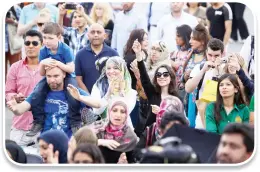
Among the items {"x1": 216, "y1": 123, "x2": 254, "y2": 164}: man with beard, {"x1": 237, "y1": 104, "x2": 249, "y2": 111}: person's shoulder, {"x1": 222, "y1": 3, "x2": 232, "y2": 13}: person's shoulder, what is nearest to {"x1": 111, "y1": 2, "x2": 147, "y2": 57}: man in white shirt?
{"x1": 222, "y1": 3, "x2": 232, "y2": 13}: person's shoulder

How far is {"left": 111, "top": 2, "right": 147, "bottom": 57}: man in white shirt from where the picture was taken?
7.72 meters

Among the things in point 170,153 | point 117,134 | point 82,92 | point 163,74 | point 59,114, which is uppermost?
point 163,74

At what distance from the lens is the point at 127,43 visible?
25.5 feet

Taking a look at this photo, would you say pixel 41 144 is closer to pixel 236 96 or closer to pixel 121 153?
pixel 121 153

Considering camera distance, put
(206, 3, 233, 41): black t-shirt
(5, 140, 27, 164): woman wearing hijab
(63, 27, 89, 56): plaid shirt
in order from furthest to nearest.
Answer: (63, 27, 89, 56): plaid shirt, (206, 3, 233, 41): black t-shirt, (5, 140, 27, 164): woman wearing hijab

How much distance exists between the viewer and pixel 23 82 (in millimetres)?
7785

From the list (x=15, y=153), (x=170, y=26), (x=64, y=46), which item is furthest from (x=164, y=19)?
(x=15, y=153)

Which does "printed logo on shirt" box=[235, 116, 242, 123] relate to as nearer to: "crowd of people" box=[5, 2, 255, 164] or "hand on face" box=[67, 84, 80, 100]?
"crowd of people" box=[5, 2, 255, 164]

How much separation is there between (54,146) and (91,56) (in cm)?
61

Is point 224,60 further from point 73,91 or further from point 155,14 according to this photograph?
point 73,91

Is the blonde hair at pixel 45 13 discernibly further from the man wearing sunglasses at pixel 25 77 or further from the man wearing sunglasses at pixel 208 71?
the man wearing sunglasses at pixel 208 71

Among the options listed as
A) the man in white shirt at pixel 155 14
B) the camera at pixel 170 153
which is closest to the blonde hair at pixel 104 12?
the man in white shirt at pixel 155 14

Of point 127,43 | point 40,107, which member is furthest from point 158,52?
point 40,107

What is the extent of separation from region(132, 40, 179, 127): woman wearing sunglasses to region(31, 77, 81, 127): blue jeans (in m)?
0.41
